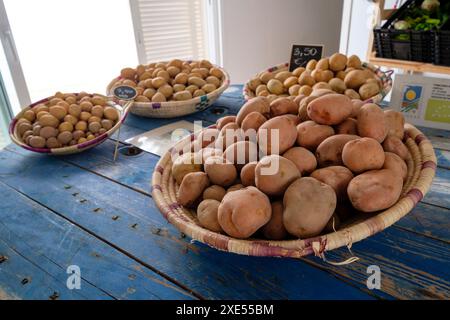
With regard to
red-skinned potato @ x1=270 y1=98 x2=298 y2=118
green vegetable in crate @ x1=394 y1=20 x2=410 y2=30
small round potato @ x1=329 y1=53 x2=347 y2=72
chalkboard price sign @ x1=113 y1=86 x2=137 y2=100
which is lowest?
chalkboard price sign @ x1=113 y1=86 x2=137 y2=100

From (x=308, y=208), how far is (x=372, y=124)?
0.26m

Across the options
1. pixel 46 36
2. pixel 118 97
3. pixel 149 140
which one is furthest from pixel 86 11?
pixel 149 140

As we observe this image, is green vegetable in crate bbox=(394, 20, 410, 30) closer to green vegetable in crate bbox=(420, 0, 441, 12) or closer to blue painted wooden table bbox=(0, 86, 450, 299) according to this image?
green vegetable in crate bbox=(420, 0, 441, 12)

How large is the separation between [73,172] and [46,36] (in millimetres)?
1767

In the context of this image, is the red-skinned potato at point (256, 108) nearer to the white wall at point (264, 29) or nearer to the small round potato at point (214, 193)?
the small round potato at point (214, 193)

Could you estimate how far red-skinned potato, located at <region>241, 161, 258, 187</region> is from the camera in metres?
0.67

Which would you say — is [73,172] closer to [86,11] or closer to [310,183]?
[310,183]

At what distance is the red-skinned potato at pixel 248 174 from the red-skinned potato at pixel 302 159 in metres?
0.07

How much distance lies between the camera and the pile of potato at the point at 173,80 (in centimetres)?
138

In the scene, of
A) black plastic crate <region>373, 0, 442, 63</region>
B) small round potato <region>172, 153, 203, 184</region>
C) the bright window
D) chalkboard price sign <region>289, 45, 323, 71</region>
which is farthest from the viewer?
the bright window

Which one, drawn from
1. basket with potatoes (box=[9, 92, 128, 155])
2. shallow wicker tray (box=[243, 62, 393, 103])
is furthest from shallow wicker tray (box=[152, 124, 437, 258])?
basket with potatoes (box=[9, 92, 128, 155])

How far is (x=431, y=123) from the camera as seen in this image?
44.3 inches

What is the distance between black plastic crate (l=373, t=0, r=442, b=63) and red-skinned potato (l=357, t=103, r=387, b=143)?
50.3 inches

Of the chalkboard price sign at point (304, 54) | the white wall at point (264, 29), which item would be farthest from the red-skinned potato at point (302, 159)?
the white wall at point (264, 29)
